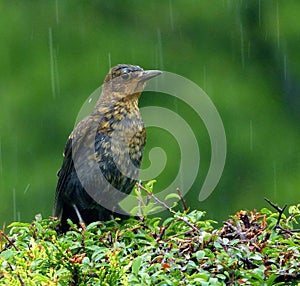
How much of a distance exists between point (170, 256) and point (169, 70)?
22.6 feet

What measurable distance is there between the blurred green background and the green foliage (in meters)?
5.73

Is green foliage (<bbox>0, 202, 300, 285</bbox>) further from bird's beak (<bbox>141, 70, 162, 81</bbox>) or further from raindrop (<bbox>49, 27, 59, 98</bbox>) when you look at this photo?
raindrop (<bbox>49, 27, 59, 98</bbox>)

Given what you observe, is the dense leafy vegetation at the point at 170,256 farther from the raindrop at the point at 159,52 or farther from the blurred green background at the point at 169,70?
the raindrop at the point at 159,52

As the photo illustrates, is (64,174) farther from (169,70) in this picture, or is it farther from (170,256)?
(169,70)

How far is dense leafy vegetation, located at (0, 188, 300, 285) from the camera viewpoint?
287 centimetres

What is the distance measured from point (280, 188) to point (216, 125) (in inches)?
33.9

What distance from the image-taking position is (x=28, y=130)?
9703mm

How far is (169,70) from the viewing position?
985cm

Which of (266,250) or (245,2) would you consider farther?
(245,2)

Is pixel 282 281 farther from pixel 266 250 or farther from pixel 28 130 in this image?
pixel 28 130

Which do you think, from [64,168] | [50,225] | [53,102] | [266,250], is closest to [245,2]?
[53,102]

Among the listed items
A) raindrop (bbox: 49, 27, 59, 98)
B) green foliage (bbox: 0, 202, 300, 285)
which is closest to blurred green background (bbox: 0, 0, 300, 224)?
raindrop (bbox: 49, 27, 59, 98)

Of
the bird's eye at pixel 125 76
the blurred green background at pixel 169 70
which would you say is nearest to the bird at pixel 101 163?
the bird's eye at pixel 125 76

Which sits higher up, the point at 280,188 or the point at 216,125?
the point at 216,125
